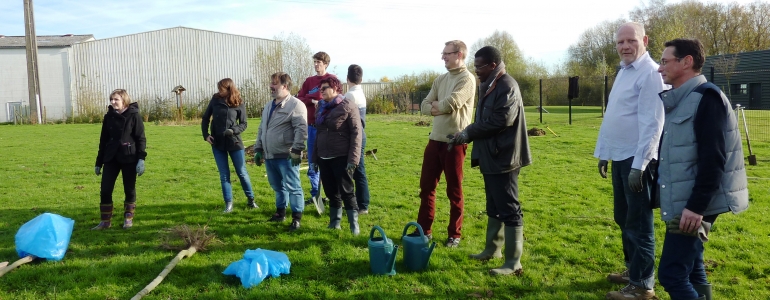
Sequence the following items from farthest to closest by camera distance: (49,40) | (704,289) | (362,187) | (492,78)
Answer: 1. (49,40)
2. (362,187)
3. (492,78)
4. (704,289)

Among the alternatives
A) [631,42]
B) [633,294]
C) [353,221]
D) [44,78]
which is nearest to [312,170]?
[353,221]

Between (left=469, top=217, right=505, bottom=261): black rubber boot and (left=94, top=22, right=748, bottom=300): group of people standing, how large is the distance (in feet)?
0.03

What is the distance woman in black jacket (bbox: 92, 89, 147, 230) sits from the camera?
6180 mm

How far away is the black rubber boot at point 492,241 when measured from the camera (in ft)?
16.3

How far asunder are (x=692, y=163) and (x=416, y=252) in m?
2.35

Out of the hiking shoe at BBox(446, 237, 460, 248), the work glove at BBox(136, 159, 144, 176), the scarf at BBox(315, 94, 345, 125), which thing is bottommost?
the hiking shoe at BBox(446, 237, 460, 248)

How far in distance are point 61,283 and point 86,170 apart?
7295 mm

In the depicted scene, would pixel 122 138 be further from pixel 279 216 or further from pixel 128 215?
pixel 279 216

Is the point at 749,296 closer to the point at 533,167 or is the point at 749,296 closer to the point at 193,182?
the point at 533,167

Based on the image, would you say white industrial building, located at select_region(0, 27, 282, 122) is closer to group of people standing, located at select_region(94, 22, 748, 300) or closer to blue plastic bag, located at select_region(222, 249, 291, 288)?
group of people standing, located at select_region(94, 22, 748, 300)

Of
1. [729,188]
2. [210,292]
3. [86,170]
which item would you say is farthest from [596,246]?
[86,170]

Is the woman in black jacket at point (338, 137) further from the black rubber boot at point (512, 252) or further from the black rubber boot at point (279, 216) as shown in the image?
the black rubber boot at point (512, 252)

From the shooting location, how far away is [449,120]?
16.9ft

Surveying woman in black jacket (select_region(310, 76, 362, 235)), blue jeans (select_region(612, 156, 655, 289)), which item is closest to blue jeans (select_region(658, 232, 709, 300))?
blue jeans (select_region(612, 156, 655, 289))
